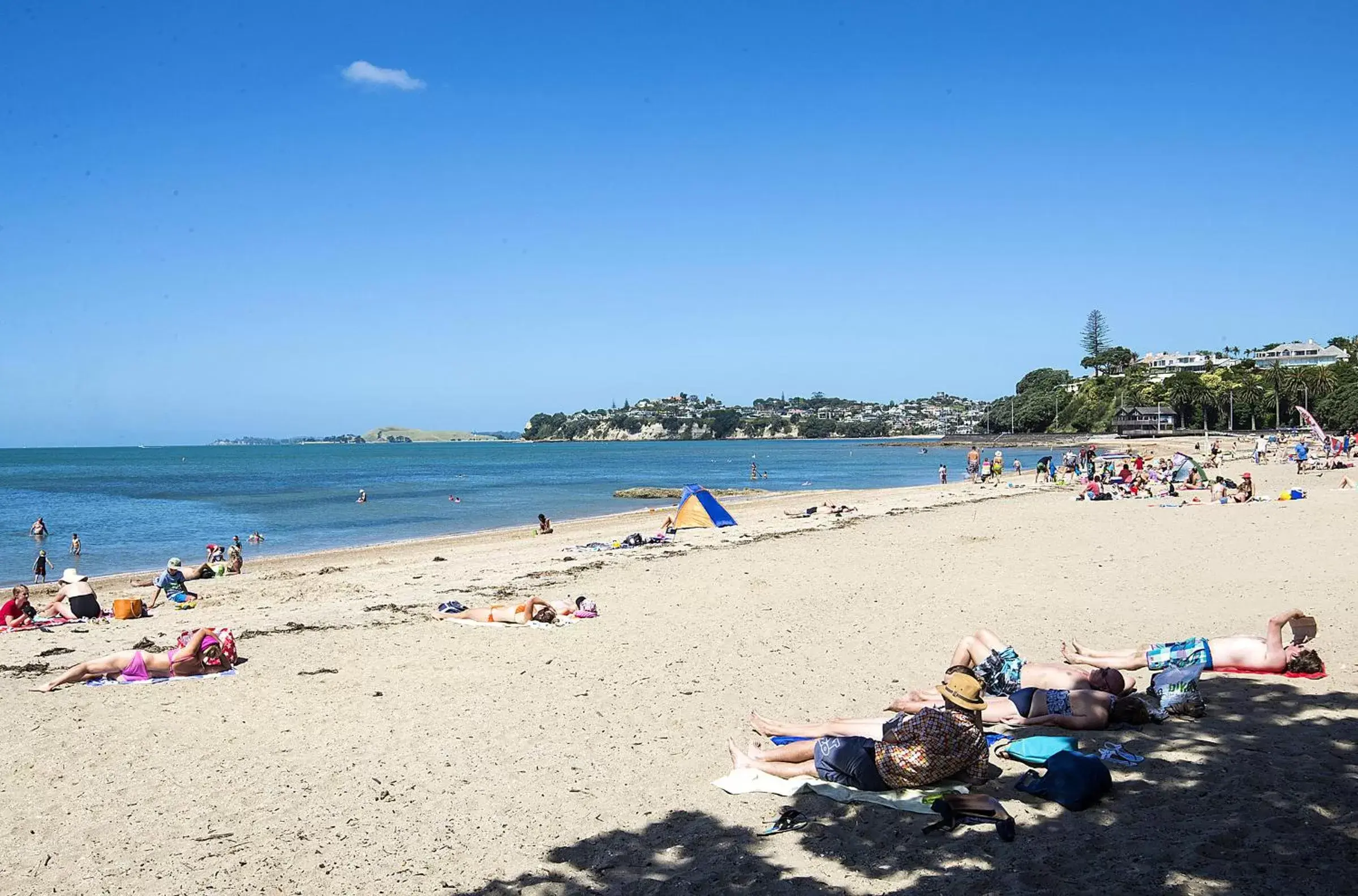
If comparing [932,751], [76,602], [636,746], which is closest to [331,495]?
[76,602]

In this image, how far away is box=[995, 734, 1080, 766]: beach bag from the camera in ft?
18.6

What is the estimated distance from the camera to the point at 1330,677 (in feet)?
23.5

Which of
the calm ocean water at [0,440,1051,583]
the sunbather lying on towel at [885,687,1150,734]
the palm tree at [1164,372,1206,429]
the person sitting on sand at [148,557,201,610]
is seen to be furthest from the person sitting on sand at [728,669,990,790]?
the palm tree at [1164,372,1206,429]

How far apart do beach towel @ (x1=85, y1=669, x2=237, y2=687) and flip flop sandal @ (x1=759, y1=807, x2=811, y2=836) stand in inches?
243

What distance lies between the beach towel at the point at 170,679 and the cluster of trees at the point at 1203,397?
89046 millimetres

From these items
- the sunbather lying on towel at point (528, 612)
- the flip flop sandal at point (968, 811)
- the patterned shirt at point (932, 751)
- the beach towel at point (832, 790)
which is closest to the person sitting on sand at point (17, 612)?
the sunbather lying on towel at point (528, 612)

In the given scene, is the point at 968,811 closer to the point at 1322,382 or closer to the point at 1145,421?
the point at 1322,382

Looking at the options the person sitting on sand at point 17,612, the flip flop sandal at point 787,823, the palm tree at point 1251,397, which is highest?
the palm tree at point 1251,397

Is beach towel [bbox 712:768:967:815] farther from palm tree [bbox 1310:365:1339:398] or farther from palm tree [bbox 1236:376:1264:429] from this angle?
palm tree [bbox 1236:376:1264:429]

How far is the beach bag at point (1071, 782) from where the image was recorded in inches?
199

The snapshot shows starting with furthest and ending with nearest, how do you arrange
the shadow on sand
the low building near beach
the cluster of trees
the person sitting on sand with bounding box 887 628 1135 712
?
the low building near beach
the cluster of trees
the person sitting on sand with bounding box 887 628 1135 712
the shadow on sand

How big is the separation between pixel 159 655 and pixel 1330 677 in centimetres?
1051

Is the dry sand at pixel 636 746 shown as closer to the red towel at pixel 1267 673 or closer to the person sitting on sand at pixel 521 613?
the red towel at pixel 1267 673

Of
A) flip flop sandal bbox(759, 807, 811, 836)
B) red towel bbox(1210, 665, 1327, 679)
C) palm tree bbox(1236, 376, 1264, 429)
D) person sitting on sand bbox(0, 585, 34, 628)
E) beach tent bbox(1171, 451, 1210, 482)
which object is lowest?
person sitting on sand bbox(0, 585, 34, 628)
